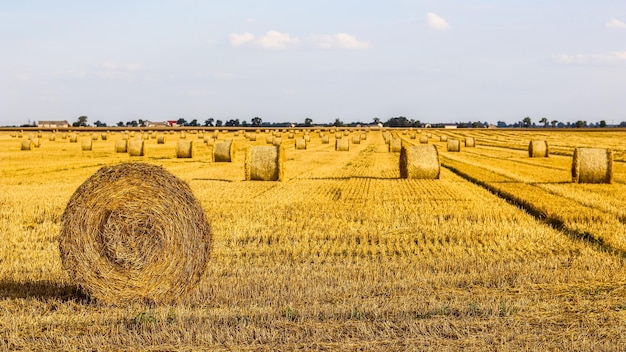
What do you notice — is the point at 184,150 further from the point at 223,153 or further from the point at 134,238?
the point at 134,238

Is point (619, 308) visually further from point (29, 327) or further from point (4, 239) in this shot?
point (4, 239)

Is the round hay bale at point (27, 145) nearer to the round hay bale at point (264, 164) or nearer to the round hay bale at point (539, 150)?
the round hay bale at point (264, 164)

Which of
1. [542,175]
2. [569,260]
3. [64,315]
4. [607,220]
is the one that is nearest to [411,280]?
[569,260]

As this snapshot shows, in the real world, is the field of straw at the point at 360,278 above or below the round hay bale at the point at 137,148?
below

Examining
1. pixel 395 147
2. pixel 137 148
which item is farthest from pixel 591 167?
pixel 137 148

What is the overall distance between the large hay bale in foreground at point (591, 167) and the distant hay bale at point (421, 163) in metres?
4.24

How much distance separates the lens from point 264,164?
2380 centimetres

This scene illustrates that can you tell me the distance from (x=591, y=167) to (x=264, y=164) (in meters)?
9.96

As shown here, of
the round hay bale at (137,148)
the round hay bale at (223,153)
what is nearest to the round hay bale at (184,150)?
the round hay bale at (137,148)

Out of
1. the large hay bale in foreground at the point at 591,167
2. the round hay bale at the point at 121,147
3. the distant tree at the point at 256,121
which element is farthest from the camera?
the distant tree at the point at 256,121

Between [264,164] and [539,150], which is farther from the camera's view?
[539,150]

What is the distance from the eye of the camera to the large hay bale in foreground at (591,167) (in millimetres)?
22672

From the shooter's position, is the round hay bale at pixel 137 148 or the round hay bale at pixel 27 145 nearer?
the round hay bale at pixel 137 148

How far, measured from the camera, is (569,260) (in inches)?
435
